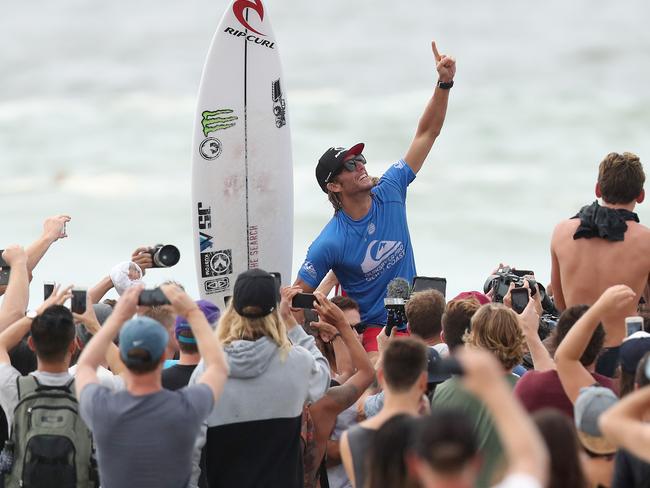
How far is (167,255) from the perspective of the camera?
5.29m

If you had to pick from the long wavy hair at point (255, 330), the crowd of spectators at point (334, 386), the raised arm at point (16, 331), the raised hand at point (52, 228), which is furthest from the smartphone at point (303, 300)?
the raised hand at point (52, 228)

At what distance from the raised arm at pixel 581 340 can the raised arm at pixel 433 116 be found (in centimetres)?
279

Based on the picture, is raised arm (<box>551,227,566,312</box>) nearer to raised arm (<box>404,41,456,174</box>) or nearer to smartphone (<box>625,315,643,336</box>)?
raised arm (<box>404,41,456,174</box>)

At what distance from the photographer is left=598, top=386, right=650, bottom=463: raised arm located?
2.61 meters

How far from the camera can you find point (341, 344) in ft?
15.0

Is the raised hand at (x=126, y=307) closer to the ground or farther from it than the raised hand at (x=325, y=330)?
farther from it

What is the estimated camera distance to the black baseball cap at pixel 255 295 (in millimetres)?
3824

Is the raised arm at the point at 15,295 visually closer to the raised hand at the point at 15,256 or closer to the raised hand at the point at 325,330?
the raised hand at the point at 15,256

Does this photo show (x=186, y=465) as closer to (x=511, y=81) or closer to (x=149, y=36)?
(x=511, y=81)

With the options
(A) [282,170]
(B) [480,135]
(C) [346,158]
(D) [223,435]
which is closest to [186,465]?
(D) [223,435]

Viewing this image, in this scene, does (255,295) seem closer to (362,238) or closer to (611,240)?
(611,240)

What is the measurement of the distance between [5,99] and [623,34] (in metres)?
9.30

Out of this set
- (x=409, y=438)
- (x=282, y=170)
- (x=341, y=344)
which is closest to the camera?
(x=409, y=438)

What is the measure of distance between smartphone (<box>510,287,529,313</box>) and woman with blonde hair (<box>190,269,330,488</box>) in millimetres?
1209
